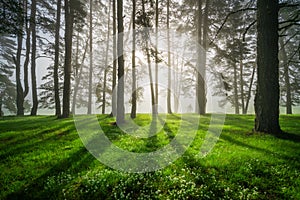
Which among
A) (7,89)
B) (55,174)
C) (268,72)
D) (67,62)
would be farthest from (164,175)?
(7,89)

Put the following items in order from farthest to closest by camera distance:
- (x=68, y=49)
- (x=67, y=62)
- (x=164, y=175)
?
1. (x=68, y=49)
2. (x=67, y=62)
3. (x=164, y=175)

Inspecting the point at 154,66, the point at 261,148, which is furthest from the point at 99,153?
the point at 154,66

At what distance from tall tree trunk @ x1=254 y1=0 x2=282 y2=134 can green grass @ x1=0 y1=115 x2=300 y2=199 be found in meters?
1.16

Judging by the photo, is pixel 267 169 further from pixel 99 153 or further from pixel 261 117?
pixel 99 153

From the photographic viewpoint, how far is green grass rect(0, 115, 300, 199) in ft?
14.0

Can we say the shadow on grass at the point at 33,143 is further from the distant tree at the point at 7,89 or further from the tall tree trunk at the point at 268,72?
the distant tree at the point at 7,89

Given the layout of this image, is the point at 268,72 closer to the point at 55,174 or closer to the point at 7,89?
the point at 55,174

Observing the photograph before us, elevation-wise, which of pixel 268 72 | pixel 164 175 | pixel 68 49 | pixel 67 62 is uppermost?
pixel 68 49

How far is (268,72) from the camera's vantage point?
833 cm

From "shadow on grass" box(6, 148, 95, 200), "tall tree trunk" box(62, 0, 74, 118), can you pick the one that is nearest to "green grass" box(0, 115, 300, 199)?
"shadow on grass" box(6, 148, 95, 200)

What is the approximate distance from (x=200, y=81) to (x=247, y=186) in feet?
52.3

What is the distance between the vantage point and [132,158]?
626cm

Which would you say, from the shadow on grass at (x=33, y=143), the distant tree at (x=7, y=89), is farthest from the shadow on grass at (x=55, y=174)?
the distant tree at (x=7, y=89)

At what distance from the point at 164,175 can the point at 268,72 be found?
22.6ft
